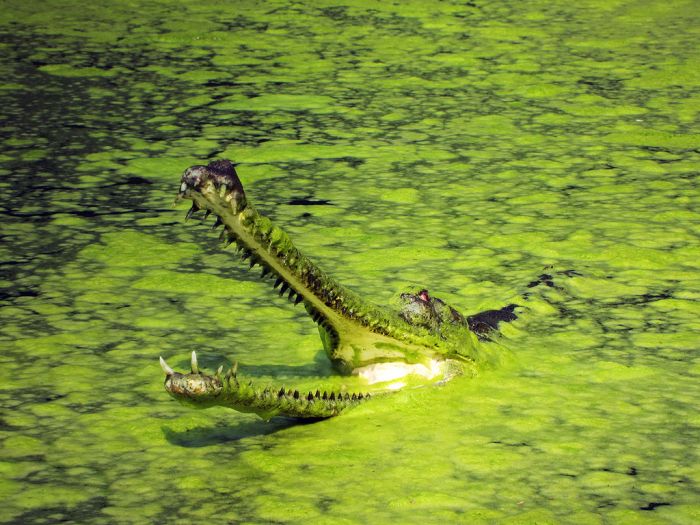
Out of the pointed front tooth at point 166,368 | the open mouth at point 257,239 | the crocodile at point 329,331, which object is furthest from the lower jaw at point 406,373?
the pointed front tooth at point 166,368

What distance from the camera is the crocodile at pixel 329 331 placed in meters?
1.91

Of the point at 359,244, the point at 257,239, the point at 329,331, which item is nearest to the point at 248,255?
the point at 257,239

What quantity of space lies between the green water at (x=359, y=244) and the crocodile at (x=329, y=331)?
0.06m

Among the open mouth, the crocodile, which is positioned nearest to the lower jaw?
the crocodile

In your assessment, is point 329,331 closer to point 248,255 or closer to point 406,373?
point 406,373

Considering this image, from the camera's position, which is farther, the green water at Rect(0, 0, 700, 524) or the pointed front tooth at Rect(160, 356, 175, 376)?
the green water at Rect(0, 0, 700, 524)

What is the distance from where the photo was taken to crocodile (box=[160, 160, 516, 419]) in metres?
1.91

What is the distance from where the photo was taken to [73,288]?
2.89 metres

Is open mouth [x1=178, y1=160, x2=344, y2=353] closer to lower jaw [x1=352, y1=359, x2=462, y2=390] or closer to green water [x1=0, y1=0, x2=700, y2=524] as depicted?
lower jaw [x1=352, y1=359, x2=462, y2=390]

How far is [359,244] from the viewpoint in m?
3.19

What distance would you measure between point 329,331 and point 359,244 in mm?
869

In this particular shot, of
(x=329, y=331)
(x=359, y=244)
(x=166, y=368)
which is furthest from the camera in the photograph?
(x=359, y=244)

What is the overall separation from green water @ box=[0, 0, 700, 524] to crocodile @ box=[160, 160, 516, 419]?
61mm

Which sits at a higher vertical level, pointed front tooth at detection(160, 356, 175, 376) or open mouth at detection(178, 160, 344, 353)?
open mouth at detection(178, 160, 344, 353)
